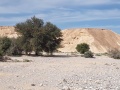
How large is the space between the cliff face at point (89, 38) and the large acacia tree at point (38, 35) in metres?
54.2

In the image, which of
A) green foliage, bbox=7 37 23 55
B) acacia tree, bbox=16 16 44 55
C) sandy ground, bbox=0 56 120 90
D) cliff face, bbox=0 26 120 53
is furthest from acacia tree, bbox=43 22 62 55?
cliff face, bbox=0 26 120 53

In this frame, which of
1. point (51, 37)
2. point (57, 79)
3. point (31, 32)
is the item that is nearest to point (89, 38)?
point (51, 37)

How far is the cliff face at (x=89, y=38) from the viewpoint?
105375mm

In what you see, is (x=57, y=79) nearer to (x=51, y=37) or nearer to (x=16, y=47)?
(x=51, y=37)

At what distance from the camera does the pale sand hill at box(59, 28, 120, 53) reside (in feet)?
346

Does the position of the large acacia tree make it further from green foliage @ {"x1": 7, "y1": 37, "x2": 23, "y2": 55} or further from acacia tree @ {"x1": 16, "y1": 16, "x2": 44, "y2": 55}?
green foliage @ {"x1": 7, "y1": 37, "x2": 23, "y2": 55}

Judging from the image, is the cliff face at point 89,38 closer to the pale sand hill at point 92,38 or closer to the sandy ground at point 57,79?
the pale sand hill at point 92,38

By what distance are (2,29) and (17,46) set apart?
239 feet

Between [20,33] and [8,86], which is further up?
[20,33]

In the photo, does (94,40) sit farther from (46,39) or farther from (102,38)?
(46,39)

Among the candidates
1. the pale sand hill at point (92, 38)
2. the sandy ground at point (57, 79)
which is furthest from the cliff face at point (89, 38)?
the sandy ground at point (57, 79)

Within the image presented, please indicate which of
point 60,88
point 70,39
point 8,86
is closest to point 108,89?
point 60,88

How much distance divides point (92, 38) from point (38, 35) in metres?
62.9

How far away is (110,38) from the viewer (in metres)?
114
